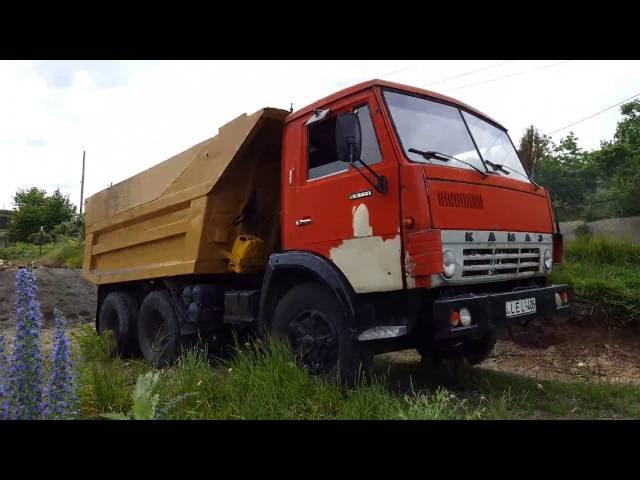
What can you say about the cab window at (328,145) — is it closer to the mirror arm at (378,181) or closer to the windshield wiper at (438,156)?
the mirror arm at (378,181)

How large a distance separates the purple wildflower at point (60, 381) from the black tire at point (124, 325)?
4.25m

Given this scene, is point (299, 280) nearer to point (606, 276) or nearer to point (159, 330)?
point (159, 330)

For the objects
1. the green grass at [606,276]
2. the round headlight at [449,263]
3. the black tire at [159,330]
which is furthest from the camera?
the green grass at [606,276]

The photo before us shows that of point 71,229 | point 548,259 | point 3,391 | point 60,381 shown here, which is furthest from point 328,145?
point 71,229

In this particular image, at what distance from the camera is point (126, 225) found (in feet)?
22.5

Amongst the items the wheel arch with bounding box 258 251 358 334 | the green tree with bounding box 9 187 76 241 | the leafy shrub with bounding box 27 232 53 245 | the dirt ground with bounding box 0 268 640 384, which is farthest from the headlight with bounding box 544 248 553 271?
the green tree with bounding box 9 187 76 241

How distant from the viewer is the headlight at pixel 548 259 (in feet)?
15.0

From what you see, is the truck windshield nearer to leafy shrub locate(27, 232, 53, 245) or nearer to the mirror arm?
the mirror arm

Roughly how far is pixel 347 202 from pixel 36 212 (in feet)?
97.5

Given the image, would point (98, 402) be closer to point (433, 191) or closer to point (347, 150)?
point (347, 150)

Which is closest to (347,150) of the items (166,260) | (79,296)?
(166,260)

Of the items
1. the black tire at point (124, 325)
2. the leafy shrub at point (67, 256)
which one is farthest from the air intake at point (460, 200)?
the leafy shrub at point (67, 256)

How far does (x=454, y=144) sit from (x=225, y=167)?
2318 mm

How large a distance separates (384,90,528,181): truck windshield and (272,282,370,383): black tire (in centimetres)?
139
